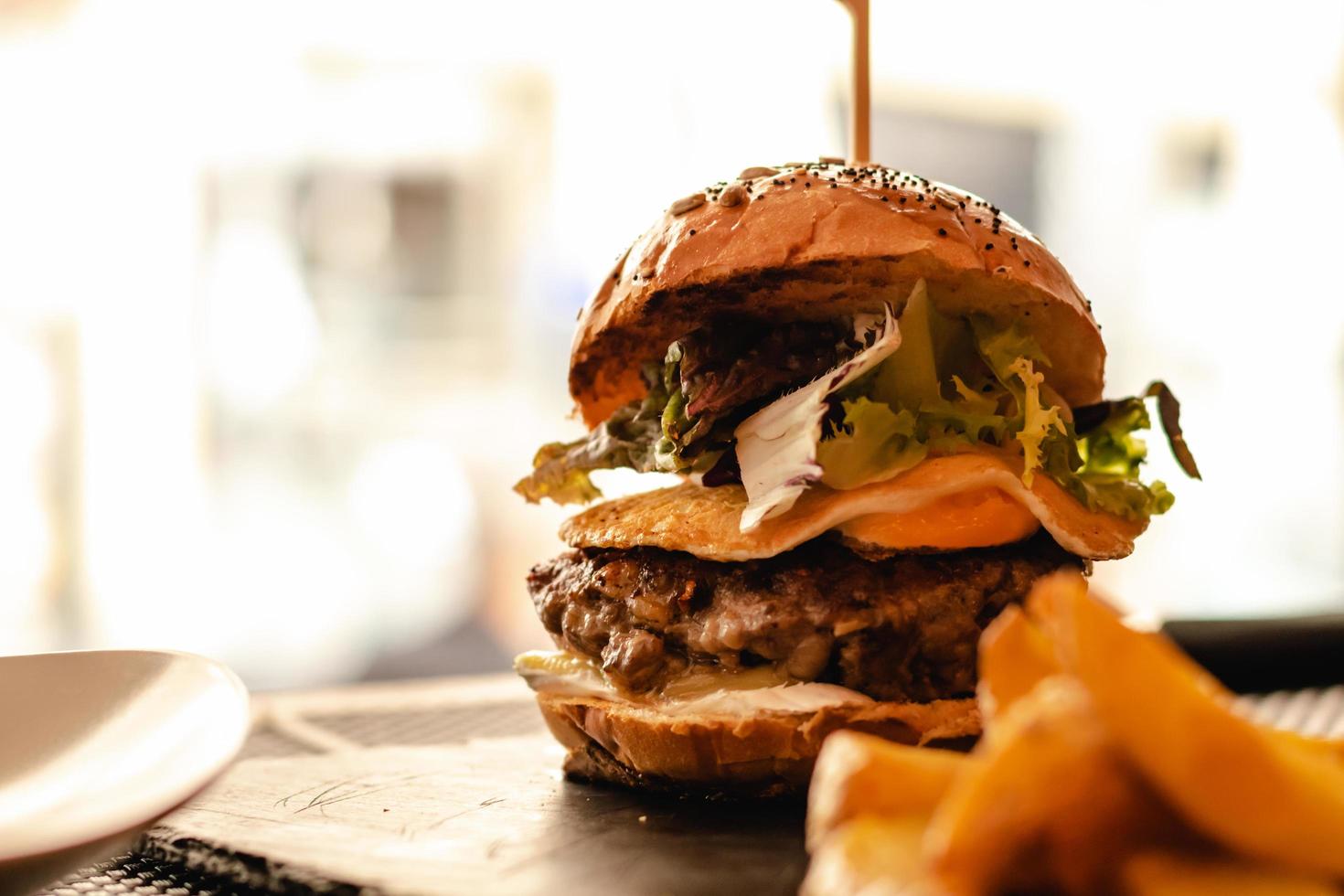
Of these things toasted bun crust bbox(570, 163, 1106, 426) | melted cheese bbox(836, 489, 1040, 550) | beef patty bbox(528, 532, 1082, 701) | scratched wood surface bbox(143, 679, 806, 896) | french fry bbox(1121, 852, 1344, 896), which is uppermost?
toasted bun crust bbox(570, 163, 1106, 426)

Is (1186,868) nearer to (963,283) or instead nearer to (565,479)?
(963,283)

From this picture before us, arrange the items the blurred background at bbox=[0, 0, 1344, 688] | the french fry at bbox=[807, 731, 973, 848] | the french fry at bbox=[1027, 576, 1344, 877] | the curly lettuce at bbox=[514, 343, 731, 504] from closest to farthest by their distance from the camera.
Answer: the french fry at bbox=[1027, 576, 1344, 877]
the french fry at bbox=[807, 731, 973, 848]
the curly lettuce at bbox=[514, 343, 731, 504]
the blurred background at bbox=[0, 0, 1344, 688]

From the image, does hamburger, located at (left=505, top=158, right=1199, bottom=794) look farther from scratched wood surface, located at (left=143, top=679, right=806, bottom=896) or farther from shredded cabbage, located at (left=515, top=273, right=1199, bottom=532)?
scratched wood surface, located at (left=143, top=679, right=806, bottom=896)

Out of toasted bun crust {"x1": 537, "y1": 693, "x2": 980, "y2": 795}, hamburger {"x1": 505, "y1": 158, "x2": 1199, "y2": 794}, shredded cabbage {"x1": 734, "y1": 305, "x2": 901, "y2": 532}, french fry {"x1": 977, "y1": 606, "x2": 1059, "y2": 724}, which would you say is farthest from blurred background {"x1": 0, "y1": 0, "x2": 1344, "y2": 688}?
french fry {"x1": 977, "y1": 606, "x2": 1059, "y2": 724}

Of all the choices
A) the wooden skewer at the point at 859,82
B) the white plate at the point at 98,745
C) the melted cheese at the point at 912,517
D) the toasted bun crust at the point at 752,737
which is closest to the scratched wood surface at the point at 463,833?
the toasted bun crust at the point at 752,737

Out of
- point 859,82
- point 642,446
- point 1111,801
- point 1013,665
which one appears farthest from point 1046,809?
point 859,82

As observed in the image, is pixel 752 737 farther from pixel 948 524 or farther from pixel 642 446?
pixel 642 446

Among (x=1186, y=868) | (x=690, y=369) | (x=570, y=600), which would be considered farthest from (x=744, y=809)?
(x=1186, y=868)

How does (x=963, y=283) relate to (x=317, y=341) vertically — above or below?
above
